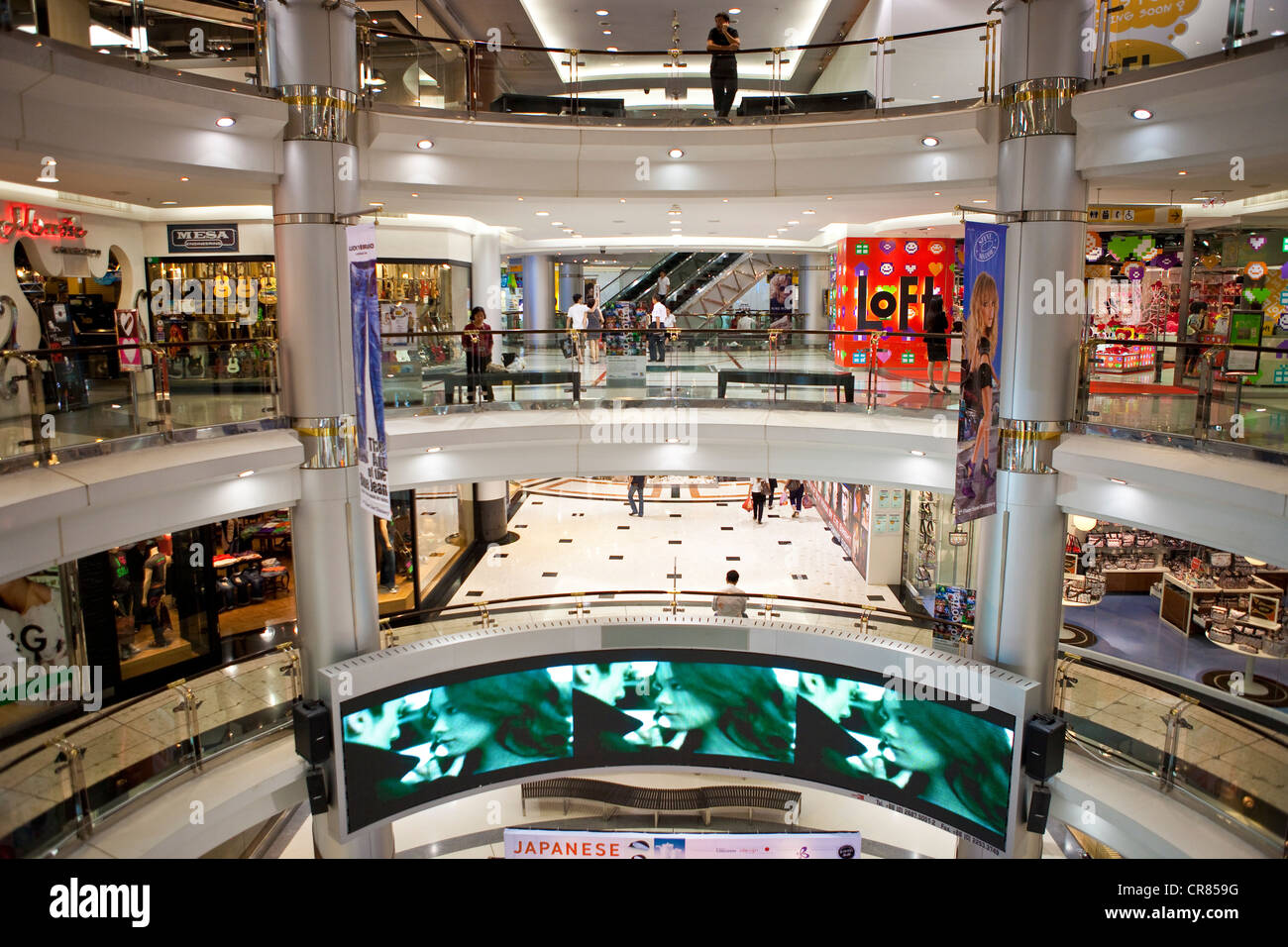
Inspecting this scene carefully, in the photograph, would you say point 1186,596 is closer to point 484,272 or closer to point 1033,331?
point 1033,331

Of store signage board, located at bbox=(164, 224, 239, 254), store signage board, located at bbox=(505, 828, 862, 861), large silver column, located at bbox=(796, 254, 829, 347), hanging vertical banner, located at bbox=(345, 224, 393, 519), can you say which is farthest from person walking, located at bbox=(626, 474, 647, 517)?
hanging vertical banner, located at bbox=(345, 224, 393, 519)

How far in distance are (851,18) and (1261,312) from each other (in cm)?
808

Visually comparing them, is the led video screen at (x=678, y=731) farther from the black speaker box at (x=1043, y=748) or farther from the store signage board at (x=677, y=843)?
the store signage board at (x=677, y=843)

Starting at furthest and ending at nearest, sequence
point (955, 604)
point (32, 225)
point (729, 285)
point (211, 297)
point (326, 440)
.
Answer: point (729, 285) → point (211, 297) → point (955, 604) → point (32, 225) → point (326, 440)

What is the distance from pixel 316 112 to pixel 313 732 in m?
6.57

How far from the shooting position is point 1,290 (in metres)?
12.3

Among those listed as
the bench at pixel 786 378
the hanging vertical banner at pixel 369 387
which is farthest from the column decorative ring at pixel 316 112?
the bench at pixel 786 378

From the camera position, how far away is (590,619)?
11.4 m

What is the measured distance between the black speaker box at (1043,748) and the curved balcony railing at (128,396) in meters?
8.75

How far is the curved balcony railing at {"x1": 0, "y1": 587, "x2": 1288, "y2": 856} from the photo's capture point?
741 cm

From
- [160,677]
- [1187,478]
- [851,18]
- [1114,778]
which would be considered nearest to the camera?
[1187,478]

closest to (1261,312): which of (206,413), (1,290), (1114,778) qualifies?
(1114,778)

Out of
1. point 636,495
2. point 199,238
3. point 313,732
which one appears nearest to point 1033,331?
point 313,732

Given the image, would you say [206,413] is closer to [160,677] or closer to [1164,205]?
[160,677]
